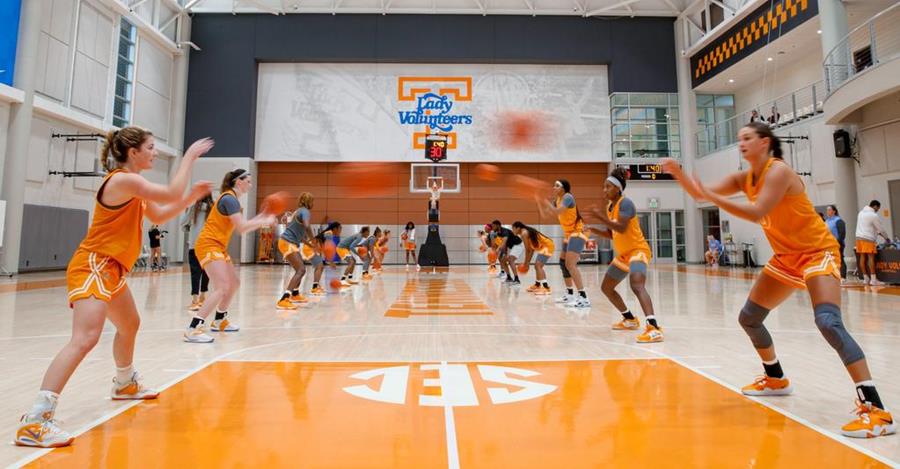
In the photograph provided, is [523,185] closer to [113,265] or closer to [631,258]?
[631,258]

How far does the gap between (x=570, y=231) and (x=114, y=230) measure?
6436mm

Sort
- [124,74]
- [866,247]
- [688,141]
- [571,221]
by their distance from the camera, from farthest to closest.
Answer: [688,141], [124,74], [866,247], [571,221]

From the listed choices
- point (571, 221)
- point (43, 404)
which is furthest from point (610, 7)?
point (43, 404)

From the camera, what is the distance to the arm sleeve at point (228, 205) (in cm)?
477

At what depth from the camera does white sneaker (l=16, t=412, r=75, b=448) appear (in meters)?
2.01

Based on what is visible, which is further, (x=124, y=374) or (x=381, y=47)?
(x=381, y=47)

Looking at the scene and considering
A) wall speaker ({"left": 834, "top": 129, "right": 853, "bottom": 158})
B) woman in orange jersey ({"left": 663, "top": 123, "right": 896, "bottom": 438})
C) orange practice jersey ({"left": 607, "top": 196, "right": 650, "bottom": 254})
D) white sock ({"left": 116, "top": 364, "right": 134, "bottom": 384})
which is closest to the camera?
woman in orange jersey ({"left": 663, "top": 123, "right": 896, "bottom": 438})

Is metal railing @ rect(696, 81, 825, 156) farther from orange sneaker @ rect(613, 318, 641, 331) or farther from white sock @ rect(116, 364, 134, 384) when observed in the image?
white sock @ rect(116, 364, 134, 384)

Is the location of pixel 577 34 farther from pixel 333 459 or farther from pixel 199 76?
pixel 333 459

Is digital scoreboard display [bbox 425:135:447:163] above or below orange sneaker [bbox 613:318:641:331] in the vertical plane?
above

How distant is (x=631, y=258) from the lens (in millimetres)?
5086

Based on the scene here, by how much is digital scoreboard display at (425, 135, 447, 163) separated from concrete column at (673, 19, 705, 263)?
11.3m

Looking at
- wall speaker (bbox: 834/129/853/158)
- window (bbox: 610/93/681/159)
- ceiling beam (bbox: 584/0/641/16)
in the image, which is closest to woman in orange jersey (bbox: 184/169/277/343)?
wall speaker (bbox: 834/129/853/158)

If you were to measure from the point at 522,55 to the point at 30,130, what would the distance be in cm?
1885
